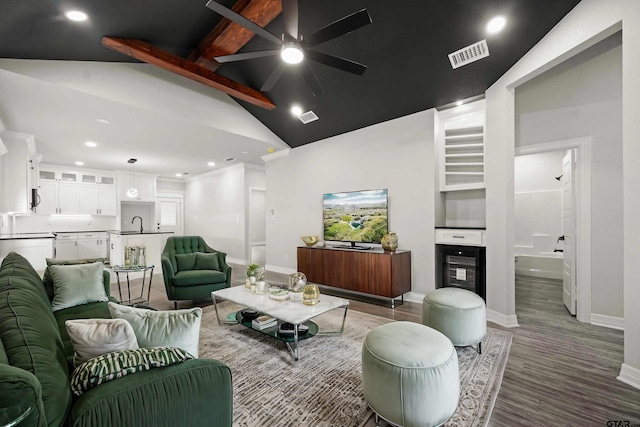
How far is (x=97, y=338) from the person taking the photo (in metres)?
1.15

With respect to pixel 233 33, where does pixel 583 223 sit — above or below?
below

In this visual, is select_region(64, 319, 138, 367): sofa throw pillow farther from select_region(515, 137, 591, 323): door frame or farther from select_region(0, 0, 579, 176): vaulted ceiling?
select_region(515, 137, 591, 323): door frame

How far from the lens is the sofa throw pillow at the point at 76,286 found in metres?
2.40

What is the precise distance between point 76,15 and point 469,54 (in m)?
3.83

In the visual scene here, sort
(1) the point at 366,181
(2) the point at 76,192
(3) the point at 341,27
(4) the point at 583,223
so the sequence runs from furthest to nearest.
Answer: (2) the point at 76,192 → (1) the point at 366,181 → (4) the point at 583,223 → (3) the point at 341,27

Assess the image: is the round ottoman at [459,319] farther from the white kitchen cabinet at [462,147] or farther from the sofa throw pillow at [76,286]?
the sofa throw pillow at [76,286]

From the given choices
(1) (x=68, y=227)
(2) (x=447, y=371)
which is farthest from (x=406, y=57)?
(1) (x=68, y=227)

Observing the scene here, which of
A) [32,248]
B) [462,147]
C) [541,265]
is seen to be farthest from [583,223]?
[32,248]

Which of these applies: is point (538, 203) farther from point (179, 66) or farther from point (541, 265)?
point (179, 66)

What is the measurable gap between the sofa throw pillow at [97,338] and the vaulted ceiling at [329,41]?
2.69 m

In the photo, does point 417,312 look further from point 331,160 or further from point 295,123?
point 295,123

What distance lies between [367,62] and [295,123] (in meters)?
1.96

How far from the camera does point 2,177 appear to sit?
4.50 m

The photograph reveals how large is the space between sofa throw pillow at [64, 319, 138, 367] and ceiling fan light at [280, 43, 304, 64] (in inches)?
90.2
